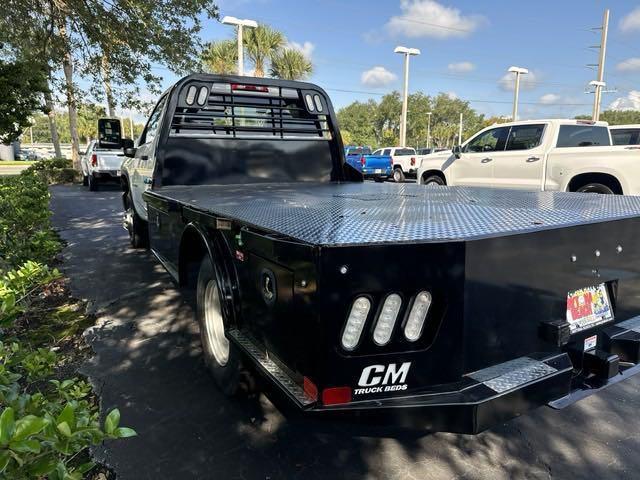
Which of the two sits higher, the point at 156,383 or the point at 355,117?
the point at 355,117

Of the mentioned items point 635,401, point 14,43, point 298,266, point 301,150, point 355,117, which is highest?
point 355,117

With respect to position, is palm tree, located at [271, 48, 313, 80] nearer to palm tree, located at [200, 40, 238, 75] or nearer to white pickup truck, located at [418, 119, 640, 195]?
palm tree, located at [200, 40, 238, 75]

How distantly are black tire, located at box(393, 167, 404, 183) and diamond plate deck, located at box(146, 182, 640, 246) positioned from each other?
20.0 metres

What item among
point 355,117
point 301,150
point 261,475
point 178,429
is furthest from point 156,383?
point 355,117

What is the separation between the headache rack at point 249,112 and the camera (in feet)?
15.5

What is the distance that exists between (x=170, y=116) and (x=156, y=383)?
8.51 ft

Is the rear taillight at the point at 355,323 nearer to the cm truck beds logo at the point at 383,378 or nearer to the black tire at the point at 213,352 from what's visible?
the cm truck beds logo at the point at 383,378

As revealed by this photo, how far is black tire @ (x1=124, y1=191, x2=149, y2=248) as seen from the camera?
6.47 meters

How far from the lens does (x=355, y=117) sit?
86.1m

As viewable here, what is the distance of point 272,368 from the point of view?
2057 millimetres

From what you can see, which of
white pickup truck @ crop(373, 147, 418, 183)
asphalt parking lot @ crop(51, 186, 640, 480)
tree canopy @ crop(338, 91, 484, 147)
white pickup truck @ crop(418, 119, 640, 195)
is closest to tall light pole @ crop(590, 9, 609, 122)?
white pickup truck @ crop(373, 147, 418, 183)

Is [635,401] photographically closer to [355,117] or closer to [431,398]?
[431,398]

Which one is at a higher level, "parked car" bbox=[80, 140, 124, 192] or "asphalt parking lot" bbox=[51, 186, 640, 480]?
"parked car" bbox=[80, 140, 124, 192]

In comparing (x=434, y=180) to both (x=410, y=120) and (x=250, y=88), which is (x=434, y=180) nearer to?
(x=250, y=88)
